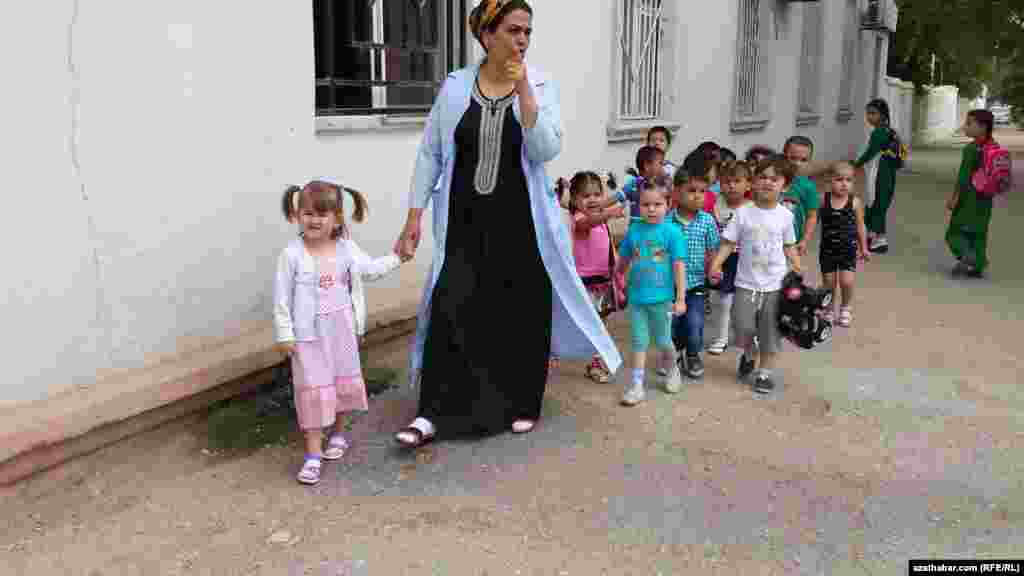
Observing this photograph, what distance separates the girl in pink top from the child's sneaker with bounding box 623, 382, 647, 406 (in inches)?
13.6

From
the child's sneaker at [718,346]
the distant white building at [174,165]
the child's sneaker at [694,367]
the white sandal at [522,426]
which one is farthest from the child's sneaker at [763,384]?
the distant white building at [174,165]

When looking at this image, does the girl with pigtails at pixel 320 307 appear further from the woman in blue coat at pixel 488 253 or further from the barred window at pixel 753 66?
the barred window at pixel 753 66

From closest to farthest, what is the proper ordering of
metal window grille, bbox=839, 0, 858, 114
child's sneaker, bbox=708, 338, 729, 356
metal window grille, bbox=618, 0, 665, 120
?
child's sneaker, bbox=708, 338, 729, 356 < metal window grille, bbox=618, 0, 665, 120 < metal window grille, bbox=839, 0, 858, 114

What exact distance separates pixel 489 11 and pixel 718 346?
9.08 feet

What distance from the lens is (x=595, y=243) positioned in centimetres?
497

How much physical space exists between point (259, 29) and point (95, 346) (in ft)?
5.42

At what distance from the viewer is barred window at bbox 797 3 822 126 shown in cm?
1502

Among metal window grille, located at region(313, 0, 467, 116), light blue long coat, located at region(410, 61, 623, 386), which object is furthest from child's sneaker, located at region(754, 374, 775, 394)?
metal window grille, located at region(313, 0, 467, 116)

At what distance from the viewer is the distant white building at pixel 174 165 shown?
3.48m

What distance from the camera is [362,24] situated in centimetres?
543

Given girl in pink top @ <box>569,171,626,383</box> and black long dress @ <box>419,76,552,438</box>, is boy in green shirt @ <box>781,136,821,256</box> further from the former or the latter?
black long dress @ <box>419,76,552,438</box>

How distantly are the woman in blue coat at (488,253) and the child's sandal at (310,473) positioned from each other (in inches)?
14.4

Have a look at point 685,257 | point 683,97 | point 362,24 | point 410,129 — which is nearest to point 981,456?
point 685,257

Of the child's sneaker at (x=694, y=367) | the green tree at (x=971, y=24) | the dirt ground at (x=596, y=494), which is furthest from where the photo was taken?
the green tree at (x=971, y=24)
